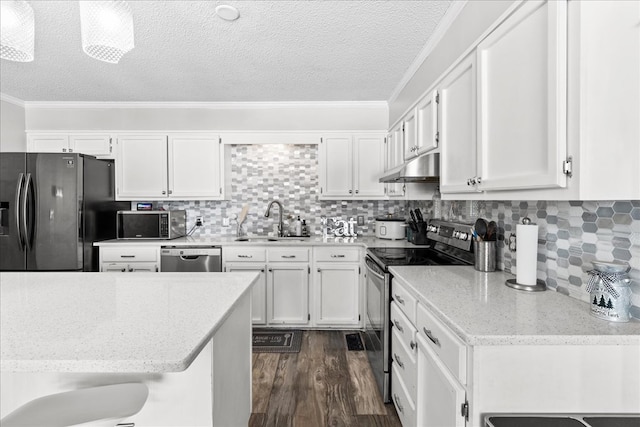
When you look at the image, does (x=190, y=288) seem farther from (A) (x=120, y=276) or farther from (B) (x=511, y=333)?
(B) (x=511, y=333)

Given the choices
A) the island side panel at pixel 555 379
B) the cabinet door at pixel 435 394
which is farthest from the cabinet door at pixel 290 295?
the island side panel at pixel 555 379

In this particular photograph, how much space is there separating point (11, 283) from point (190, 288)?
35.8 inches

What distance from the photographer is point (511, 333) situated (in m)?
1.03

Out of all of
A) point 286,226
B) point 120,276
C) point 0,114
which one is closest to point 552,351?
point 120,276

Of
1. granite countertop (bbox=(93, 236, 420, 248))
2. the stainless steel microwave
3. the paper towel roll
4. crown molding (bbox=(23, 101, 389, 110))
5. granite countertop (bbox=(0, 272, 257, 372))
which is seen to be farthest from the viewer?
crown molding (bbox=(23, 101, 389, 110))

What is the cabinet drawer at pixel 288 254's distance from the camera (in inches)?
135

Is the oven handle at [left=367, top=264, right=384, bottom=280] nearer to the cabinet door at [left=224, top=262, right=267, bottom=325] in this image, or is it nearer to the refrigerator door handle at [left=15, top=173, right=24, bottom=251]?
the cabinet door at [left=224, top=262, right=267, bottom=325]

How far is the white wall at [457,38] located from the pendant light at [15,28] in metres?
1.97

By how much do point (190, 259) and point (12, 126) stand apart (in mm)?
2548

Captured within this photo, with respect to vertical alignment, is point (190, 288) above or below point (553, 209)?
below

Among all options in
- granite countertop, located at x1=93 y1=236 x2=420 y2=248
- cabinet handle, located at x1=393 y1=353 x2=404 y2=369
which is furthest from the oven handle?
granite countertop, located at x1=93 y1=236 x2=420 y2=248

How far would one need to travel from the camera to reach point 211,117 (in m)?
3.81

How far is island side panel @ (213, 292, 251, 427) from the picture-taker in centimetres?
123

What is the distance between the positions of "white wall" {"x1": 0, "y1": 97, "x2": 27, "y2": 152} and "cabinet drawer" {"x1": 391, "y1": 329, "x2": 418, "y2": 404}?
4.44 meters
